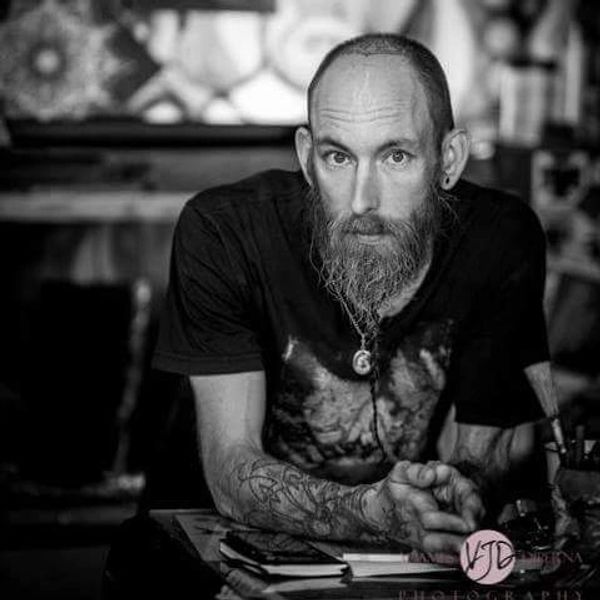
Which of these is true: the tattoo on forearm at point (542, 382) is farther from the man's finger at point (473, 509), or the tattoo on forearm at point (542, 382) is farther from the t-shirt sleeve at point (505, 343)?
the man's finger at point (473, 509)

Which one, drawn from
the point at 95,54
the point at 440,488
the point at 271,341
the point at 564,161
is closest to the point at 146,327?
the point at 95,54

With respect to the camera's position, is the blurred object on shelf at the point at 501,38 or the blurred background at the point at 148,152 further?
the blurred object on shelf at the point at 501,38

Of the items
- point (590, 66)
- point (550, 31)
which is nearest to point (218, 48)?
point (550, 31)

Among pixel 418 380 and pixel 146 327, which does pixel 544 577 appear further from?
pixel 146 327

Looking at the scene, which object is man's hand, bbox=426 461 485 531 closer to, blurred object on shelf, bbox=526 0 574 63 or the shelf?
the shelf

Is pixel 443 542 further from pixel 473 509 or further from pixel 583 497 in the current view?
pixel 583 497

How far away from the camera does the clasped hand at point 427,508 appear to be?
69.9 inches

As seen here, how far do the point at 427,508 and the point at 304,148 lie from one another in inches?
33.7

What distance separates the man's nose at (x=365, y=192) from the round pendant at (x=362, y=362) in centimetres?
32

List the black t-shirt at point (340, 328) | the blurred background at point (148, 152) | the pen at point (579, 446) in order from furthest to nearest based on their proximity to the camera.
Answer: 1. the blurred background at point (148, 152)
2. the black t-shirt at point (340, 328)
3. the pen at point (579, 446)

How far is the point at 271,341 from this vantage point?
242cm

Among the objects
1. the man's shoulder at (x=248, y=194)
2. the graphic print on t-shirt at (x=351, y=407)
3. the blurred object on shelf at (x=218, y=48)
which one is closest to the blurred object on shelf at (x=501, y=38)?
the blurred object on shelf at (x=218, y=48)

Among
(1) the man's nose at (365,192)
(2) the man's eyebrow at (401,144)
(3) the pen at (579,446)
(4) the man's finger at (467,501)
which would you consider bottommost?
(4) the man's finger at (467,501)

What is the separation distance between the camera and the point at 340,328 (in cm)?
240
